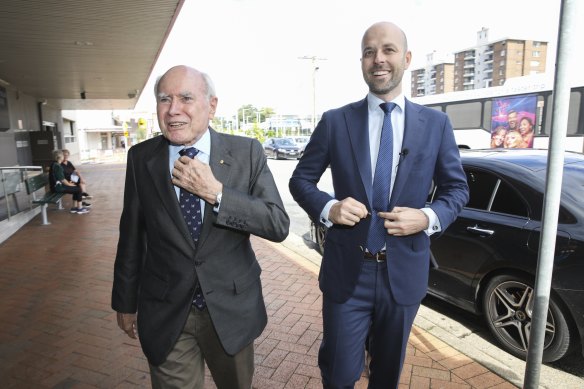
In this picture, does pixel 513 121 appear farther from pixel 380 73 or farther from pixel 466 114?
pixel 380 73

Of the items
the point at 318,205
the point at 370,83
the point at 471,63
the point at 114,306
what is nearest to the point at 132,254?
the point at 114,306

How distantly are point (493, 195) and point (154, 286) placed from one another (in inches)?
119

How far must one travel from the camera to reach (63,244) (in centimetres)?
714

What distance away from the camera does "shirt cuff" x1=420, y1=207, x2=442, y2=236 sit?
191 cm

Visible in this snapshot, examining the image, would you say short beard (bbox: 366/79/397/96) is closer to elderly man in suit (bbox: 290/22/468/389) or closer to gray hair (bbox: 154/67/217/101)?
elderly man in suit (bbox: 290/22/468/389)

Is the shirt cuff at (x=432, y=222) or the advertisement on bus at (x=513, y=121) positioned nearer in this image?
the shirt cuff at (x=432, y=222)

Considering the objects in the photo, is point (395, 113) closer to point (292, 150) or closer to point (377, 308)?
point (377, 308)

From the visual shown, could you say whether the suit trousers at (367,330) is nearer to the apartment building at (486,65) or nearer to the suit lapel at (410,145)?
the suit lapel at (410,145)

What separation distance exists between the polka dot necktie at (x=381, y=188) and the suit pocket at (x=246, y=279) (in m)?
0.54

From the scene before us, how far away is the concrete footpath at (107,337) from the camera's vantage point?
2.96 metres

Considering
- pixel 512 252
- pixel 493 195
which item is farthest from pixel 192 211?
pixel 493 195

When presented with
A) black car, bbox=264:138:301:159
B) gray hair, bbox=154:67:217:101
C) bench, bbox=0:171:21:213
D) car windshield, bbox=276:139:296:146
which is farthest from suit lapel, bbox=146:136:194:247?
car windshield, bbox=276:139:296:146

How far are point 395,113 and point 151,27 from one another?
763 cm

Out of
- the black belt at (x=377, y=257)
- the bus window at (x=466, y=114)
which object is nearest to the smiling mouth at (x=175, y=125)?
the black belt at (x=377, y=257)
